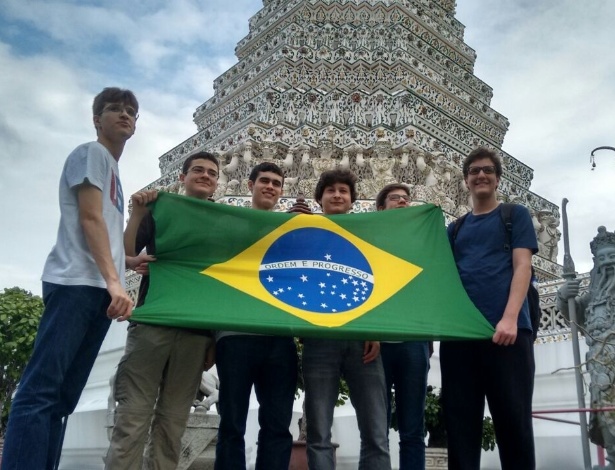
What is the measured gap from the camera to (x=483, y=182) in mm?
3414

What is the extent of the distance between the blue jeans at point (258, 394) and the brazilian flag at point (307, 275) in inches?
7.7

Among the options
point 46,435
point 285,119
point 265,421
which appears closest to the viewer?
point 46,435

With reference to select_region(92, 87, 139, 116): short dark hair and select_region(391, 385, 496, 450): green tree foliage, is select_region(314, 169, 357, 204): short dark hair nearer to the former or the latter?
select_region(92, 87, 139, 116): short dark hair

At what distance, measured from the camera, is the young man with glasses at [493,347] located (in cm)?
303

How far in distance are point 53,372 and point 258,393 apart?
3.71 feet

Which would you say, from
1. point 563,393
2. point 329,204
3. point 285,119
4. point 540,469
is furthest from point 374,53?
point 329,204

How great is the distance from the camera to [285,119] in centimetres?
1470

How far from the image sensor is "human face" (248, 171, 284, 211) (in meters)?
3.82

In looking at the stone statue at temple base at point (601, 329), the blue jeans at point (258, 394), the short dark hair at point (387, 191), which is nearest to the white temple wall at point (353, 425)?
the stone statue at temple base at point (601, 329)

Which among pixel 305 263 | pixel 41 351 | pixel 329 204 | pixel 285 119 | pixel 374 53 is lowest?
pixel 41 351

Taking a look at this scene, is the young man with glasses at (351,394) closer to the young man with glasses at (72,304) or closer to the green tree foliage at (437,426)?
the young man with glasses at (72,304)

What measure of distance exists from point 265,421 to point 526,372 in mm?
1385

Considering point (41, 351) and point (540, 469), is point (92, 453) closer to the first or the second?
point (540, 469)

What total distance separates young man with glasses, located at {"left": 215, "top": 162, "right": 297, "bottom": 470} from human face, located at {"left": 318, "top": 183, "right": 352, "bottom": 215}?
3.10ft
